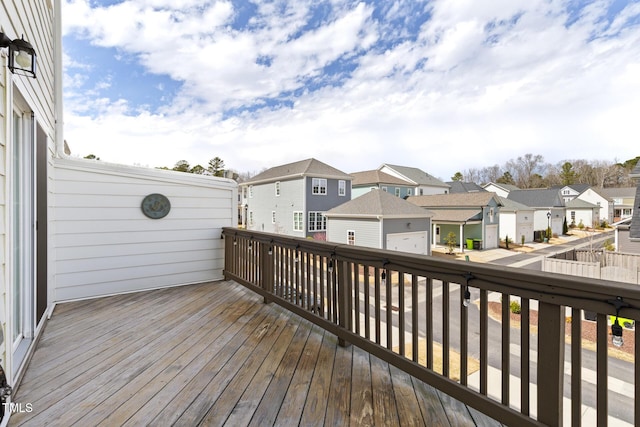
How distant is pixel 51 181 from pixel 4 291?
2321mm

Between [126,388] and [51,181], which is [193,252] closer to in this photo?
[51,181]

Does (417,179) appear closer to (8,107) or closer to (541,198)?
(541,198)

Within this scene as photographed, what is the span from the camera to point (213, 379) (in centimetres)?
194

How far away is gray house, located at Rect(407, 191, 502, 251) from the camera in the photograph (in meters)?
17.0

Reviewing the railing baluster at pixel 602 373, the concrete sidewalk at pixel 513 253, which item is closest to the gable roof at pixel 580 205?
the concrete sidewalk at pixel 513 253

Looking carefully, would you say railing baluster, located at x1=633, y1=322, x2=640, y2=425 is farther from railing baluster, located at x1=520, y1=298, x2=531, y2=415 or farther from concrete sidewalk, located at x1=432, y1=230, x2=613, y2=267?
concrete sidewalk, located at x1=432, y1=230, x2=613, y2=267

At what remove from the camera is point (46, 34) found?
9.80 feet

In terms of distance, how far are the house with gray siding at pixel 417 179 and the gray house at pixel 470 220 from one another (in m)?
5.32

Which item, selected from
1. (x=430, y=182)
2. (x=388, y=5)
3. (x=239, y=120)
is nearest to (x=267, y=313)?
(x=388, y=5)

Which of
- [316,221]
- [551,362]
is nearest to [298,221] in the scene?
[316,221]

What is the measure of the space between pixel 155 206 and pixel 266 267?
200cm

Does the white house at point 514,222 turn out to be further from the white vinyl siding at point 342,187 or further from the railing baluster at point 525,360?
the railing baluster at point 525,360

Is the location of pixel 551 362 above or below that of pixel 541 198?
below

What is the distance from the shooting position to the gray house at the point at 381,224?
1241 cm
